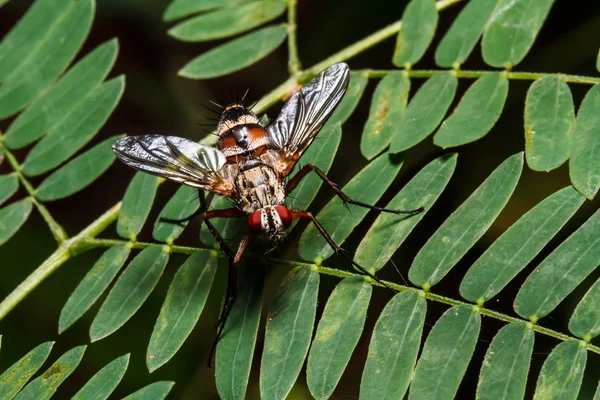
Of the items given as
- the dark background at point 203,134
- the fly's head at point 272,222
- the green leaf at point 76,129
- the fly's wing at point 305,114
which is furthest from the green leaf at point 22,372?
the fly's wing at point 305,114

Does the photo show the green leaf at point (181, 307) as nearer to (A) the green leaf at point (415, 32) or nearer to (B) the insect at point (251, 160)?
(B) the insect at point (251, 160)

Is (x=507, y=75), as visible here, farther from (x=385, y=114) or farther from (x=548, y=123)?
(x=385, y=114)

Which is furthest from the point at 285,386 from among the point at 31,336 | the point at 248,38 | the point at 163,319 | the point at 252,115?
the point at 31,336

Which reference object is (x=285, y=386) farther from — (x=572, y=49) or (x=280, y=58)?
(x=280, y=58)

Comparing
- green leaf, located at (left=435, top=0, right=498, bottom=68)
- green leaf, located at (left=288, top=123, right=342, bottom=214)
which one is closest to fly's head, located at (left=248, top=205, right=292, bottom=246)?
green leaf, located at (left=288, top=123, right=342, bottom=214)

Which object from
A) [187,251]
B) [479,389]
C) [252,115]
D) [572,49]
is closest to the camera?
[479,389]

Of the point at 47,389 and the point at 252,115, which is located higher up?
the point at 252,115
